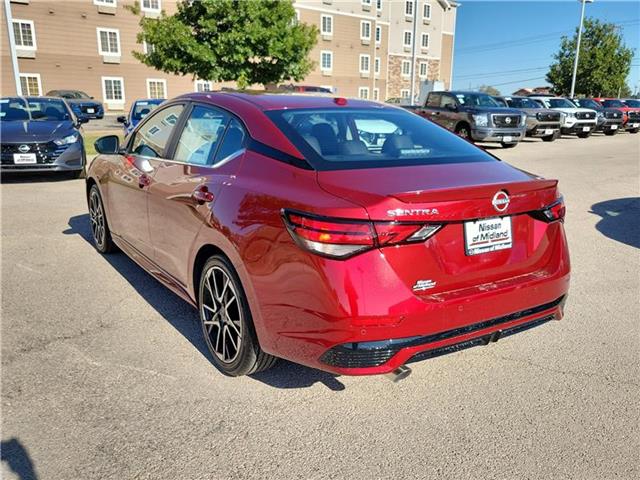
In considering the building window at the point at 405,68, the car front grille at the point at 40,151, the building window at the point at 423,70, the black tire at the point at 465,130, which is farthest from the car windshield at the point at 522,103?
the building window at the point at 423,70

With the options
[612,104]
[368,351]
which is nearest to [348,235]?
[368,351]

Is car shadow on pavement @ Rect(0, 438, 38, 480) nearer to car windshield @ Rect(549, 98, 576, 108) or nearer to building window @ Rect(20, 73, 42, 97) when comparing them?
car windshield @ Rect(549, 98, 576, 108)

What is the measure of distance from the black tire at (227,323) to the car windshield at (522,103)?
21.1 metres

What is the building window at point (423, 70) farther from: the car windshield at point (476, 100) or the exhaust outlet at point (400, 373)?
the exhaust outlet at point (400, 373)

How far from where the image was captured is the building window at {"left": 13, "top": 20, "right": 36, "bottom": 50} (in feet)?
123

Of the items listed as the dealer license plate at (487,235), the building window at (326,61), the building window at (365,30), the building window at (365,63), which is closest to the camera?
the dealer license plate at (487,235)

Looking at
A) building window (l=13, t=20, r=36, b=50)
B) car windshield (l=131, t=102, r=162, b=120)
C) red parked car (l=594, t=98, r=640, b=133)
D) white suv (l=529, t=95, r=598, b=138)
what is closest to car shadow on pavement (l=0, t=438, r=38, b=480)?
car windshield (l=131, t=102, r=162, b=120)

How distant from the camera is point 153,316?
4.12 m

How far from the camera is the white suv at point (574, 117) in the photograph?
23219 millimetres

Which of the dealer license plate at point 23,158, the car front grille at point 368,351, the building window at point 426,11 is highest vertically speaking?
the building window at point 426,11

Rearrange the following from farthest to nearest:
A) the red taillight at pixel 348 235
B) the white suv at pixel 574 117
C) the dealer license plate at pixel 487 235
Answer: the white suv at pixel 574 117 < the dealer license plate at pixel 487 235 < the red taillight at pixel 348 235

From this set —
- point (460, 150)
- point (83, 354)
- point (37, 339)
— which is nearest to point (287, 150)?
point (460, 150)

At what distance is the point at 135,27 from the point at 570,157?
36.0 m

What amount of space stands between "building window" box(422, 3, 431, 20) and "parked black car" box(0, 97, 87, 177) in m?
57.5
